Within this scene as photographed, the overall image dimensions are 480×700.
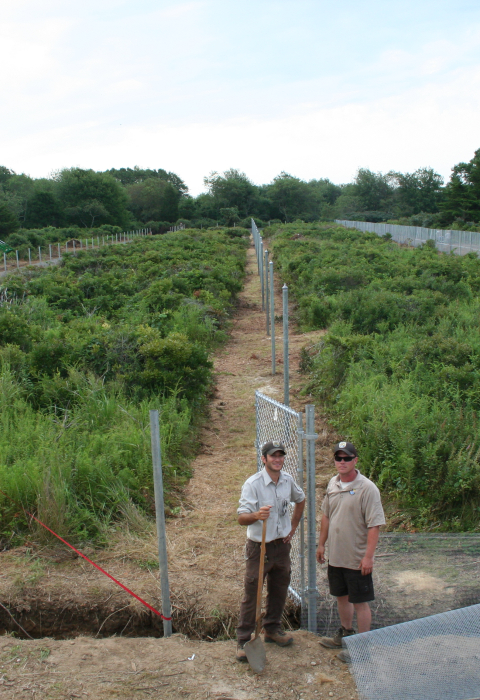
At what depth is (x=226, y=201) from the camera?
278 feet

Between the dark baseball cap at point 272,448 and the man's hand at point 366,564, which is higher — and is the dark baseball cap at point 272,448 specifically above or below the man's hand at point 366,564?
above

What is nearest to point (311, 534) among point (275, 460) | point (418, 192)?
point (275, 460)

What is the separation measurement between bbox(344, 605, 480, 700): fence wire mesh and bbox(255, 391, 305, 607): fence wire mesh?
112 cm

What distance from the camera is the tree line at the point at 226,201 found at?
62.1 meters

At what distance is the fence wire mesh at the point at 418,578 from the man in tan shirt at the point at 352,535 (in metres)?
0.46

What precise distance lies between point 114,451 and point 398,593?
139 inches

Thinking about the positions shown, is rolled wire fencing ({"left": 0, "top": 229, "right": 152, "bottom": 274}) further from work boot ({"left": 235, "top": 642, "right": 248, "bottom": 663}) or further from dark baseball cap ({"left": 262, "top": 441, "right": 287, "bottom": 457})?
work boot ({"left": 235, "top": 642, "right": 248, "bottom": 663})

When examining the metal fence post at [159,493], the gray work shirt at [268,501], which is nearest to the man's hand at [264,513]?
the gray work shirt at [268,501]

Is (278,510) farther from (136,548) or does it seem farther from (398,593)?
(136,548)

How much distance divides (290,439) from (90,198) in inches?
3015

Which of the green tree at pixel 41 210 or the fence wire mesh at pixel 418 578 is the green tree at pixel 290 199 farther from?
the fence wire mesh at pixel 418 578

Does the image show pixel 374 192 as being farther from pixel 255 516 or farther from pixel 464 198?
pixel 255 516

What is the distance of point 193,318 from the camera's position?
14172 millimetres

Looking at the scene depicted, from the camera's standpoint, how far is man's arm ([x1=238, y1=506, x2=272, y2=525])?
3.85 m
